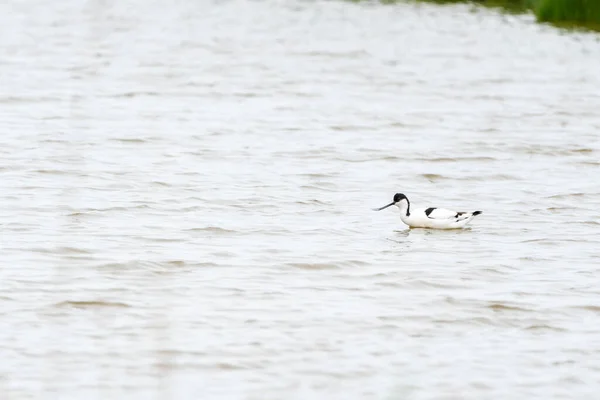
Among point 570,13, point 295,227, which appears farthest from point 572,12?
point 295,227

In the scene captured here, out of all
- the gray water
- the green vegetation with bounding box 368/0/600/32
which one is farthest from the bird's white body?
the green vegetation with bounding box 368/0/600/32

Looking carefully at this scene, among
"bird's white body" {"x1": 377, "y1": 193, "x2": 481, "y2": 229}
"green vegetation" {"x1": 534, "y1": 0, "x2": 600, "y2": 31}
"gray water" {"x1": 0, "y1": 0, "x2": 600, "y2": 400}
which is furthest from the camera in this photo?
"green vegetation" {"x1": 534, "y1": 0, "x2": 600, "y2": 31}

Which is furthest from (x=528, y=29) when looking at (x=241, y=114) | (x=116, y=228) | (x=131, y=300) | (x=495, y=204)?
(x=131, y=300)

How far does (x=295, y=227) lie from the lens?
12.1 meters

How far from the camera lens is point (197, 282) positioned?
9867 mm

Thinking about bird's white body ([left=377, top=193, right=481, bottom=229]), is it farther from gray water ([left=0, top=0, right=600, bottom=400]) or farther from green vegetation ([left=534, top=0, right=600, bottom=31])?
green vegetation ([left=534, top=0, right=600, bottom=31])

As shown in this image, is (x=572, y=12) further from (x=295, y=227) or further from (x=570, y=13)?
(x=295, y=227)

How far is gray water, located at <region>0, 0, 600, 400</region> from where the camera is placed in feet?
26.0

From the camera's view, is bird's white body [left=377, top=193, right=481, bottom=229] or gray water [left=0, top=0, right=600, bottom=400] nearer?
gray water [left=0, top=0, right=600, bottom=400]

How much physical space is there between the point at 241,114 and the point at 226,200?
6238mm

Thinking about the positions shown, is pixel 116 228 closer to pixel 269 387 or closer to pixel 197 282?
pixel 197 282

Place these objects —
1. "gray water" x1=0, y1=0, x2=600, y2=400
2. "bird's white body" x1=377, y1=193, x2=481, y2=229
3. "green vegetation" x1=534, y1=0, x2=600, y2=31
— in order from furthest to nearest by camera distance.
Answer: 1. "green vegetation" x1=534, y1=0, x2=600, y2=31
2. "bird's white body" x1=377, y1=193, x2=481, y2=229
3. "gray water" x1=0, y1=0, x2=600, y2=400

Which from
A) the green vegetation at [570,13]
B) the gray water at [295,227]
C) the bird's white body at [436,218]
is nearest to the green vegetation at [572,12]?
the green vegetation at [570,13]

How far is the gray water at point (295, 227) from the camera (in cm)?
794
